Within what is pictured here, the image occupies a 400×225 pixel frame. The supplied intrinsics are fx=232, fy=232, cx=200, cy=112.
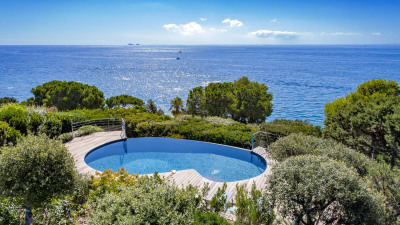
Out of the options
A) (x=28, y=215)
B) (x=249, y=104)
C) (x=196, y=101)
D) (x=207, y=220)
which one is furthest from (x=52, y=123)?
(x=249, y=104)

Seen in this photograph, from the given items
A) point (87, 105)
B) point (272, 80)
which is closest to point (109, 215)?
point (87, 105)

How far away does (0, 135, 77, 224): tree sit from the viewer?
5391 mm

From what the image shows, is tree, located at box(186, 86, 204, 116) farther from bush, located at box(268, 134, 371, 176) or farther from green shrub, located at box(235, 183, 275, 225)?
green shrub, located at box(235, 183, 275, 225)

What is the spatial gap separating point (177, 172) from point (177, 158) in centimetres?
359

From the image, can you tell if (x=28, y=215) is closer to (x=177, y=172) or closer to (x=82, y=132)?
(x=177, y=172)

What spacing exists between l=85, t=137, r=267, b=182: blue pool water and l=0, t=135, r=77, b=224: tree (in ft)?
23.9

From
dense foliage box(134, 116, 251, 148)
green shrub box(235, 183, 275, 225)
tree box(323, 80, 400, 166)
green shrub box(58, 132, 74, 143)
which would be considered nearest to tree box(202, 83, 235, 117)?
dense foliage box(134, 116, 251, 148)

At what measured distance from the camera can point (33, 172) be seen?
5438 millimetres

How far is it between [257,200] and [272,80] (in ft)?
247

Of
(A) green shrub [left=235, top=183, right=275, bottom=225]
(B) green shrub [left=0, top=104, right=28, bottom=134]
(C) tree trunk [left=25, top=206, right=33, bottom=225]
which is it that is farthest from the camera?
(B) green shrub [left=0, top=104, right=28, bottom=134]

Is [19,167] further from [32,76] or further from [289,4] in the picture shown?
[32,76]

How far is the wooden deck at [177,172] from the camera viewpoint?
33.2 feet

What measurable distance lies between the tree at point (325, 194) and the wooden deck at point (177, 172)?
7.46 ft

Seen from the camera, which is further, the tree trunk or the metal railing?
the metal railing
